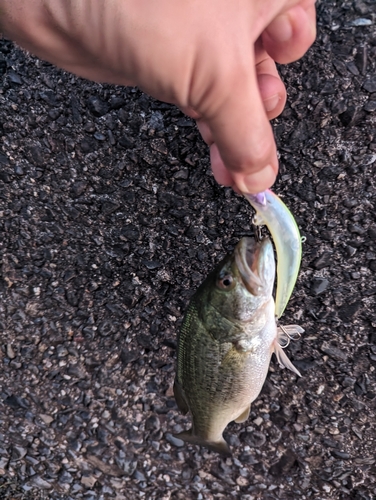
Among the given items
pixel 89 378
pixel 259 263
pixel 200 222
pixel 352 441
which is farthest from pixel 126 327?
pixel 352 441

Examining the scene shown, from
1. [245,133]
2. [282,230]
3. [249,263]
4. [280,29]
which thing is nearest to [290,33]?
[280,29]

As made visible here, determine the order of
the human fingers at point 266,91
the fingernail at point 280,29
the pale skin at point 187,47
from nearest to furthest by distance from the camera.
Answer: the pale skin at point 187,47 < the fingernail at point 280,29 < the human fingers at point 266,91

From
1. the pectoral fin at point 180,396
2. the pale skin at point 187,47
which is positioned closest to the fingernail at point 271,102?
the pale skin at point 187,47

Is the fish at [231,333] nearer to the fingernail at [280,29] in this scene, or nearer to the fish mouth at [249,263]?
the fish mouth at [249,263]

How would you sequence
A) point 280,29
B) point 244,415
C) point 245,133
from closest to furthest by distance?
point 245,133 → point 280,29 → point 244,415

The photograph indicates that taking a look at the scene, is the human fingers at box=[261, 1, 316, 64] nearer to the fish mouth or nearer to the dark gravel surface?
the dark gravel surface

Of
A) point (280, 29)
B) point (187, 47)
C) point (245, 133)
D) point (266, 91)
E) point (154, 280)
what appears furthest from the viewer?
point (154, 280)

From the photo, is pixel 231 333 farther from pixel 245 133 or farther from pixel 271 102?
pixel 271 102
